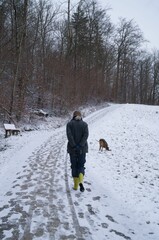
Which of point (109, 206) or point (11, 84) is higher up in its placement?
point (11, 84)

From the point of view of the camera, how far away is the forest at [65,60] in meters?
24.5

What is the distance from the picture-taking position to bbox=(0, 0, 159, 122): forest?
24453 millimetres

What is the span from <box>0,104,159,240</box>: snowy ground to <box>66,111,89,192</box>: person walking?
435 mm

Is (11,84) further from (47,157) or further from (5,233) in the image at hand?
(5,233)

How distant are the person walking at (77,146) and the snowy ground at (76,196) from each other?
0.43 meters

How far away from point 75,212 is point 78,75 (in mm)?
30181

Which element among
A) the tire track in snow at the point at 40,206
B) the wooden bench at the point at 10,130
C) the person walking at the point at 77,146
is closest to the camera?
the tire track in snow at the point at 40,206

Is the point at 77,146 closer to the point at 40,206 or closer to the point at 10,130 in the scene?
the point at 40,206

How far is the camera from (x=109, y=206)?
7.28 meters

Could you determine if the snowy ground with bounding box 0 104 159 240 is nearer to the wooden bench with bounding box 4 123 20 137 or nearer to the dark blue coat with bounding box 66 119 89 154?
the dark blue coat with bounding box 66 119 89 154

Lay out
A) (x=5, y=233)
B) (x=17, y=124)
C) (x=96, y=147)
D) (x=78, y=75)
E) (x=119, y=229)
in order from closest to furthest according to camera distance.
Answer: (x=5, y=233) < (x=119, y=229) < (x=96, y=147) < (x=17, y=124) < (x=78, y=75)

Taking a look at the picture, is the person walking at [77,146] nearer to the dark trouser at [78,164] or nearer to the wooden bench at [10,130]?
the dark trouser at [78,164]

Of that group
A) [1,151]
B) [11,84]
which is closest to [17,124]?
[11,84]

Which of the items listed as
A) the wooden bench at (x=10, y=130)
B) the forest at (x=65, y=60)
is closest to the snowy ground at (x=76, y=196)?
the wooden bench at (x=10, y=130)
